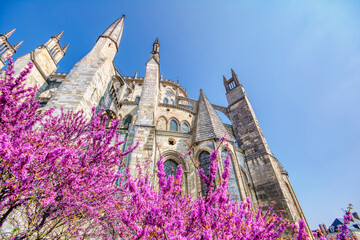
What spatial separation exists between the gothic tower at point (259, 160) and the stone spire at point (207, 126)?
352cm

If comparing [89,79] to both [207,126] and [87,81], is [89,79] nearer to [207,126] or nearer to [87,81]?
[87,81]

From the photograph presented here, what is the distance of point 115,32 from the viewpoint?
1240cm

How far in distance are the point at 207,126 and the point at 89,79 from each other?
7294 millimetres

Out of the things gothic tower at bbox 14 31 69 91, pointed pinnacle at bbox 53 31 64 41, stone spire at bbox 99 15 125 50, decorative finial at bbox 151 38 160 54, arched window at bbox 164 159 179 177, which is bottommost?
arched window at bbox 164 159 179 177

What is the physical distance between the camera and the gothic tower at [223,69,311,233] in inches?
360

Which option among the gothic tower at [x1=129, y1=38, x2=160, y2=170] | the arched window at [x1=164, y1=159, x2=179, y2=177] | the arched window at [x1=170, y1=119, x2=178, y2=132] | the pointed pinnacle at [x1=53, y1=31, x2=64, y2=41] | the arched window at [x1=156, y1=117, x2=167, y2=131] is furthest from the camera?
the pointed pinnacle at [x1=53, y1=31, x2=64, y2=41]

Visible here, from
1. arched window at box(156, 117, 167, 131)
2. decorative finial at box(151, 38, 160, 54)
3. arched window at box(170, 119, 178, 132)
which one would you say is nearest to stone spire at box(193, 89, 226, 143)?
arched window at box(170, 119, 178, 132)

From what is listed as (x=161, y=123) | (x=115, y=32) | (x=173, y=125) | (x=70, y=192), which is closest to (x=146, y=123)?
(x=70, y=192)

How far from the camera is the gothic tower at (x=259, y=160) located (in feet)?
30.0

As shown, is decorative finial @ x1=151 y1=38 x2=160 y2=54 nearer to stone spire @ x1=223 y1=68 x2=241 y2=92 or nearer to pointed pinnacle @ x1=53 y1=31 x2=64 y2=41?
stone spire @ x1=223 y1=68 x2=241 y2=92

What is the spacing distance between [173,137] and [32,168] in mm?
8058

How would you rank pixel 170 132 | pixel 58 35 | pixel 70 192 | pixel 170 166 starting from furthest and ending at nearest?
pixel 58 35
pixel 170 132
pixel 170 166
pixel 70 192

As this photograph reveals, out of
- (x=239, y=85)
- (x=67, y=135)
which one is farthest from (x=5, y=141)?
(x=239, y=85)

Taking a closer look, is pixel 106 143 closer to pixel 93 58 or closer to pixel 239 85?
pixel 93 58
